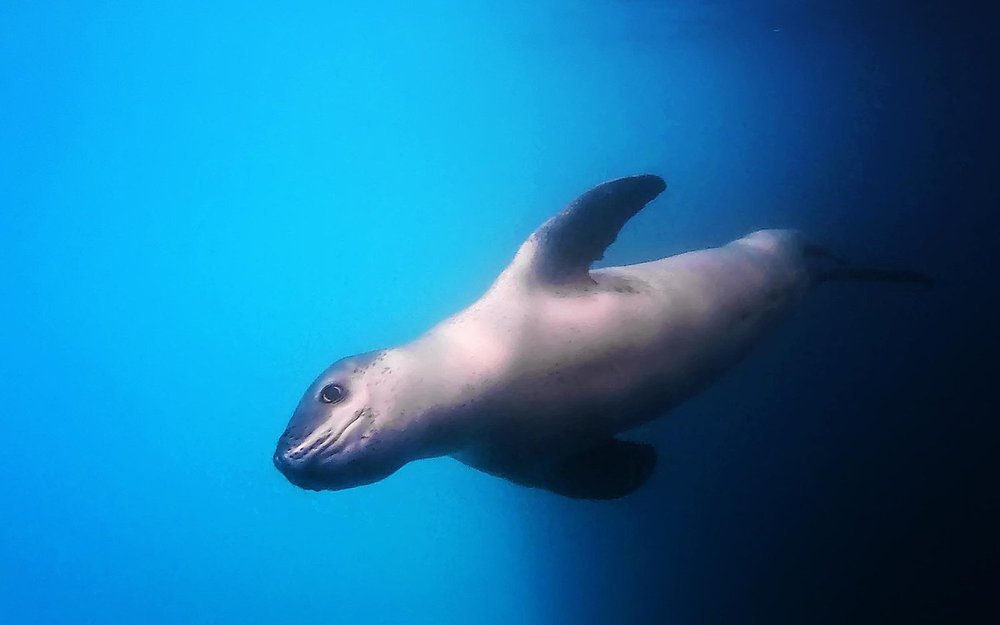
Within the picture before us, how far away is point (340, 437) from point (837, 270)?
371cm

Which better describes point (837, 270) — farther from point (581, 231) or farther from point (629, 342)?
point (581, 231)

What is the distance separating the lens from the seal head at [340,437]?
2.02 metres

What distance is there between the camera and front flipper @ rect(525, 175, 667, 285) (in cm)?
296

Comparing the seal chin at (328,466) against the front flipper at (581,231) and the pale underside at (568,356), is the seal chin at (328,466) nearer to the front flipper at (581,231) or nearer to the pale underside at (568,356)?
the pale underside at (568,356)

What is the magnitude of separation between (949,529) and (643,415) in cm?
317

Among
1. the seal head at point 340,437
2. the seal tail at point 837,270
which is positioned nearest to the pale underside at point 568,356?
the seal head at point 340,437

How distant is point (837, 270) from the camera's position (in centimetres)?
449

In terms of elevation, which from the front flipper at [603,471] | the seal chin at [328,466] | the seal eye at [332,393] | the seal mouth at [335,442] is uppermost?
the seal eye at [332,393]

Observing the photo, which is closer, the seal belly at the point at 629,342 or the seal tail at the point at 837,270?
the seal belly at the point at 629,342

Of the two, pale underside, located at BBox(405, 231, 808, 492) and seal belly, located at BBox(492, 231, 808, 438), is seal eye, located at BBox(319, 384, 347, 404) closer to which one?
pale underside, located at BBox(405, 231, 808, 492)

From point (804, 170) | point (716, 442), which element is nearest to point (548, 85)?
point (804, 170)

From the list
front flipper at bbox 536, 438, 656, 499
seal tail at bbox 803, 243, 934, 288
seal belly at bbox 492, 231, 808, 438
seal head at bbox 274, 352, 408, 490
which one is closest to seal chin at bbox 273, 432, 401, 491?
seal head at bbox 274, 352, 408, 490

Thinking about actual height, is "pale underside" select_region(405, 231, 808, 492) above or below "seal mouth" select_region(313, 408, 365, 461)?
above

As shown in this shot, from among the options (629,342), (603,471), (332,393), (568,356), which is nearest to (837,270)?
(629,342)
